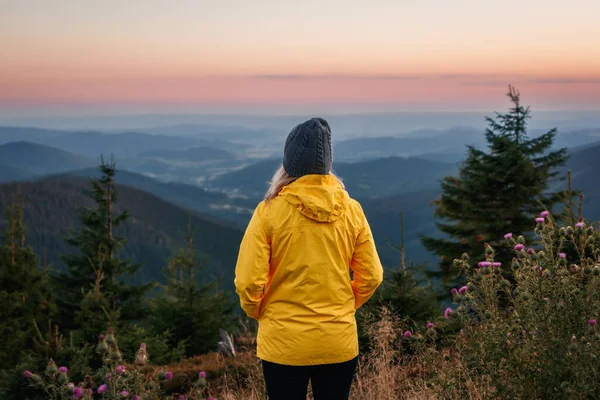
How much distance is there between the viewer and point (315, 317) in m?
2.94

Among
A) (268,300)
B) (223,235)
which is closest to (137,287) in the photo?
(268,300)

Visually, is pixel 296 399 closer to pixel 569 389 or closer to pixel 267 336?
pixel 267 336

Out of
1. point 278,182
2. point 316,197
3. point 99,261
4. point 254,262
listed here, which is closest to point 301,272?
point 254,262

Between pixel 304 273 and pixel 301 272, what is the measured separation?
0.02 m

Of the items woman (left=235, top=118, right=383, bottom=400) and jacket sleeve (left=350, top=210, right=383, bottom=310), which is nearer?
woman (left=235, top=118, right=383, bottom=400)

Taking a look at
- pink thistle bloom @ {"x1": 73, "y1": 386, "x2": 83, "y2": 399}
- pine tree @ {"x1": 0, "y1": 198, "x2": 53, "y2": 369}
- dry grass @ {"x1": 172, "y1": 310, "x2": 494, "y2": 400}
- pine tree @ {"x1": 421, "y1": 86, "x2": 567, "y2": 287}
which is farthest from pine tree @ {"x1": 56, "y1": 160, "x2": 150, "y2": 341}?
pink thistle bloom @ {"x1": 73, "y1": 386, "x2": 83, "y2": 399}

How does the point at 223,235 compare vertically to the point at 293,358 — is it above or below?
below

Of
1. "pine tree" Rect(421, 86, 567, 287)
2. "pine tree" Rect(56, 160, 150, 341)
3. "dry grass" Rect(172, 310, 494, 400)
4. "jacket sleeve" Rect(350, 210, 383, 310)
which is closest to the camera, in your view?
"jacket sleeve" Rect(350, 210, 383, 310)

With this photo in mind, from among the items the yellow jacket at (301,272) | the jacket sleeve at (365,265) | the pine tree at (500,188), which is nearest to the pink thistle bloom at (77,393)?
the yellow jacket at (301,272)

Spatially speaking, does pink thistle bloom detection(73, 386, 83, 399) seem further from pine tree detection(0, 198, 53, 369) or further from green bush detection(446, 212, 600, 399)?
pine tree detection(0, 198, 53, 369)

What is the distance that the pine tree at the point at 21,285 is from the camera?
63.0 ft

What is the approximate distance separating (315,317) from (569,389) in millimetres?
1363

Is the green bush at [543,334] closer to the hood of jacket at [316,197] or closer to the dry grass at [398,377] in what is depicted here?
the dry grass at [398,377]

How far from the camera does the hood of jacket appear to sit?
2865mm
